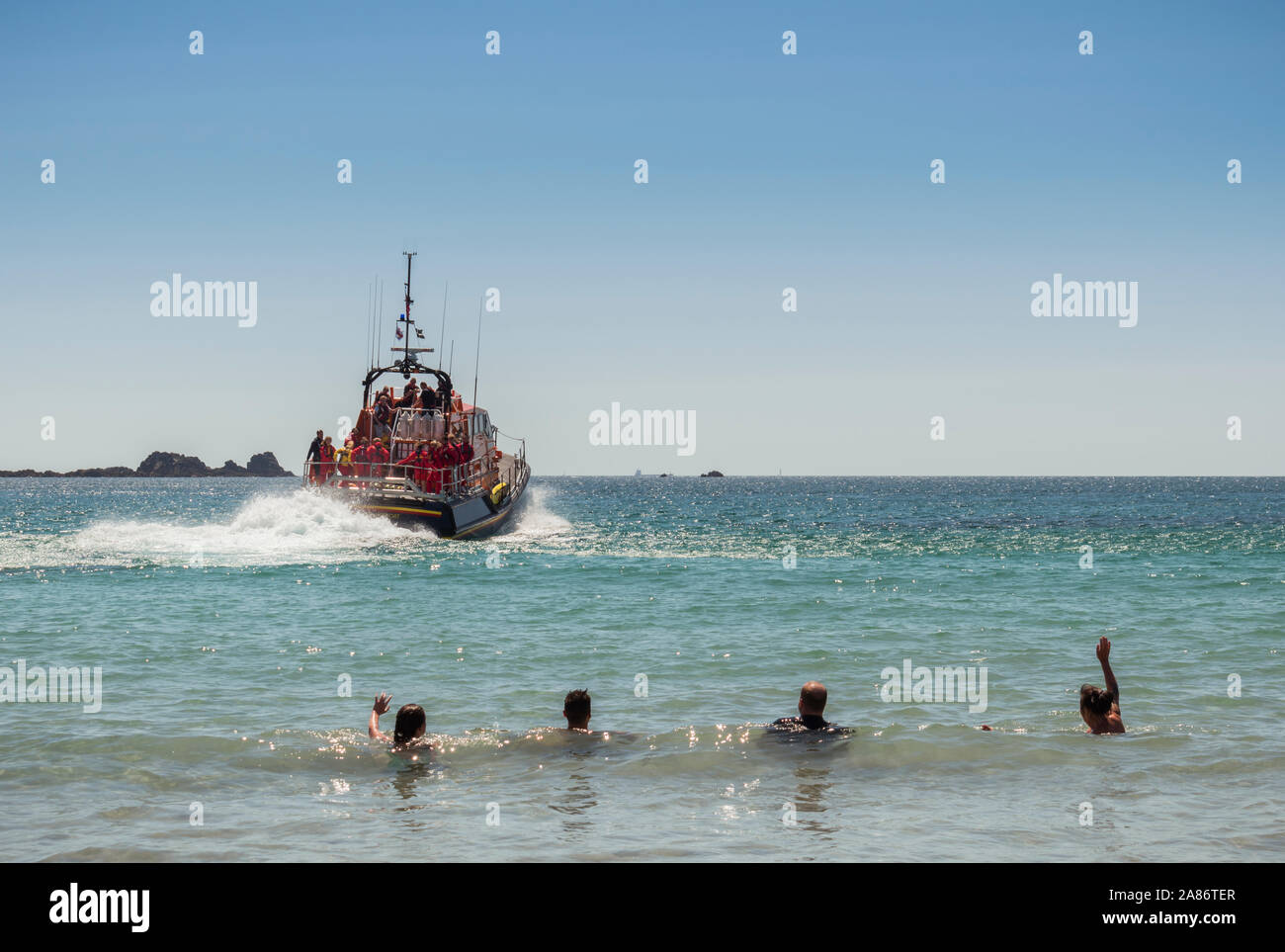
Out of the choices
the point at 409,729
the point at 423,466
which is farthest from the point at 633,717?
the point at 423,466

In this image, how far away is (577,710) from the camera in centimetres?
950

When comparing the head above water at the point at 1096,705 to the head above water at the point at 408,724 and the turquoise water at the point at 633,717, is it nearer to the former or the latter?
the turquoise water at the point at 633,717

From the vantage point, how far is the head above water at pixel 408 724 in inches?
354

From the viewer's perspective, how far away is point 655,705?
11203 mm

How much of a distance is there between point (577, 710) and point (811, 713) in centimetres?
220

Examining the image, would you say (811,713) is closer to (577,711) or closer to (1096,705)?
(577,711)

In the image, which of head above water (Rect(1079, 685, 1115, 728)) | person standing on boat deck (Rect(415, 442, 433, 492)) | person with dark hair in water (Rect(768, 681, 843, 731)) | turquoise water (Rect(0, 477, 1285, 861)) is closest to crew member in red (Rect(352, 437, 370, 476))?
person standing on boat deck (Rect(415, 442, 433, 492))

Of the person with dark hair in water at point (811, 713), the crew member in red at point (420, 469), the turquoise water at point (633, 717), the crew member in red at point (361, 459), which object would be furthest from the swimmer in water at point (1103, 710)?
the crew member in red at point (361, 459)

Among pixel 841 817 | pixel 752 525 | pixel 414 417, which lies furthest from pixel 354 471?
pixel 841 817

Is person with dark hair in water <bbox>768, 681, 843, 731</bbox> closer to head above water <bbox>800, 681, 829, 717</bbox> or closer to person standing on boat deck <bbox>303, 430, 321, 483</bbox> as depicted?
head above water <bbox>800, 681, 829, 717</bbox>

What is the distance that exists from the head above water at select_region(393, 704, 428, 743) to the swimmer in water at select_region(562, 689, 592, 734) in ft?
4.50

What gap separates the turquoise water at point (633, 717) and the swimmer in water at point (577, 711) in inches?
7.4
